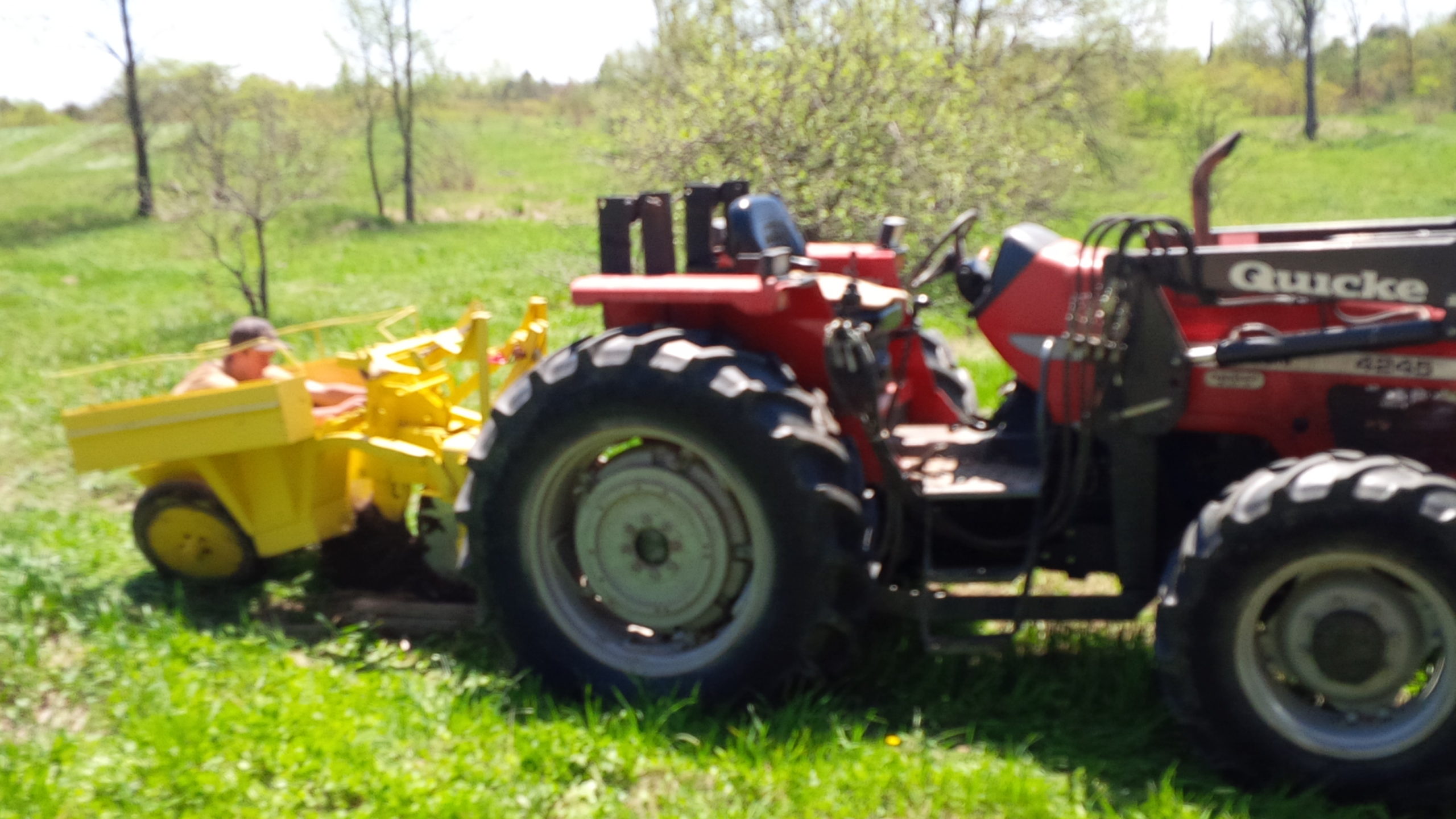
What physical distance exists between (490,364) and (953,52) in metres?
12.1

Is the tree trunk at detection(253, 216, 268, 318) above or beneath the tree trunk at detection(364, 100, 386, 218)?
beneath

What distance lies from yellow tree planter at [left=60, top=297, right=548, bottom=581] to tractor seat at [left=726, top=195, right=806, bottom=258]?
0.96 metres

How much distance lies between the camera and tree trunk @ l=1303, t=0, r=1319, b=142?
106 feet

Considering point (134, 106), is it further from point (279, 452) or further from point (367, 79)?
point (279, 452)

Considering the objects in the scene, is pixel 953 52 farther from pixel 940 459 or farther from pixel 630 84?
pixel 940 459

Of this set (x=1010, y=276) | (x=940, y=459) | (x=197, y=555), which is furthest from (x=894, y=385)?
(x=197, y=555)

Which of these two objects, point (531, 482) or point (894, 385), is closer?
point (531, 482)

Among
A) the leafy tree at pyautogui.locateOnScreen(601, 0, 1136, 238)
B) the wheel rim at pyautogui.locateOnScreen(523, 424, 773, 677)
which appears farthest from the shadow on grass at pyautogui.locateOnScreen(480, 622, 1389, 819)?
the leafy tree at pyautogui.locateOnScreen(601, 0, 1136, 238)

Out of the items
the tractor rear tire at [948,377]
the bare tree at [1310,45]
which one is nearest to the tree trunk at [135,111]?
the tractor rear tire at [948,377]

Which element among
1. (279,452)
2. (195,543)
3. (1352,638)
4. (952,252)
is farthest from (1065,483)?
(195,543)

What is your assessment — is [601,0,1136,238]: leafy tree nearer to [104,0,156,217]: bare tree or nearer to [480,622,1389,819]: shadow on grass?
[480,622,1389,819]: shadow on grass

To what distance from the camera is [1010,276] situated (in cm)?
380

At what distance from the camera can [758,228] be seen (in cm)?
427

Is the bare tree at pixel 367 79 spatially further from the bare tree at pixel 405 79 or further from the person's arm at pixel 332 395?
the person's arm at pixel 332 395
